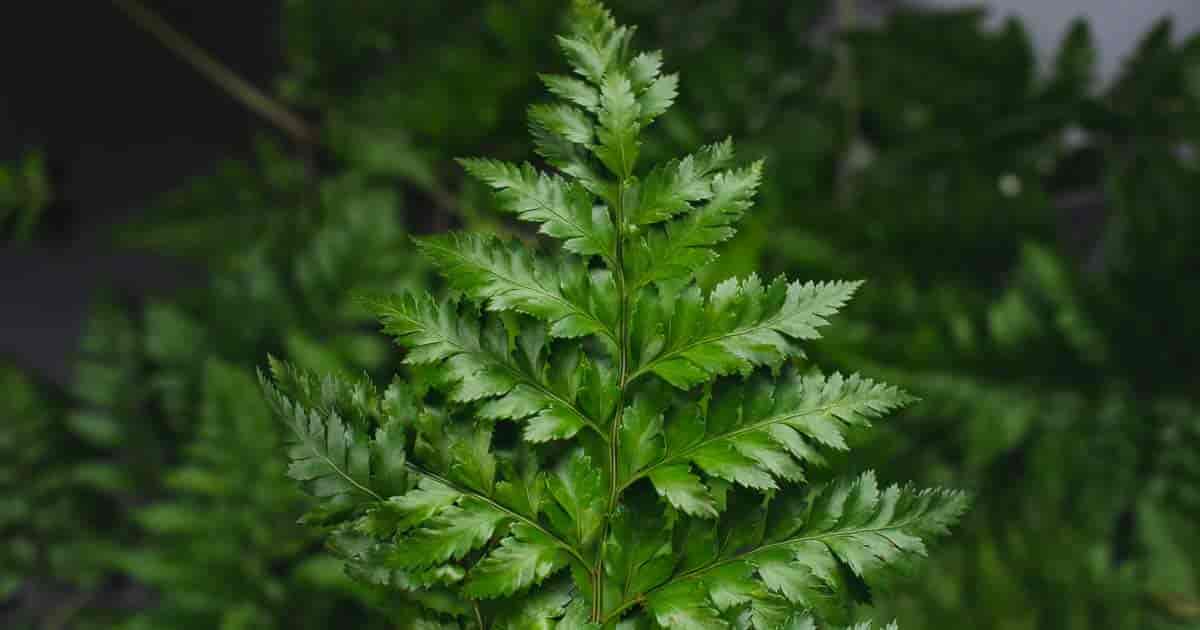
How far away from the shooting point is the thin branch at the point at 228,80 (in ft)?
2.53

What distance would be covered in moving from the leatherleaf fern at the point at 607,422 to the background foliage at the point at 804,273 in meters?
0.44

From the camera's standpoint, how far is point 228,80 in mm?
792

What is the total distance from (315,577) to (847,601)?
48cm

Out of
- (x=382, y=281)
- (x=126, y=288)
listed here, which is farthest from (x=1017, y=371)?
(x=126, y=288)

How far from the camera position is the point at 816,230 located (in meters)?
0.71

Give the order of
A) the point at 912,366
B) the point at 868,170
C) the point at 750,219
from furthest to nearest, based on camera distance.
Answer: the point at 868,170 → the point at 912,366 → the point at 750,219

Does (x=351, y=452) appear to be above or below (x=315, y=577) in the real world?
above

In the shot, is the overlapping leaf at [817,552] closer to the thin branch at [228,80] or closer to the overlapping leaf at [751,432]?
the overlapping leaf at [751,432]

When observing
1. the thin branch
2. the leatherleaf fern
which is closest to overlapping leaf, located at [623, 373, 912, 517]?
the leatherleaf fern

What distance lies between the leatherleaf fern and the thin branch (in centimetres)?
68

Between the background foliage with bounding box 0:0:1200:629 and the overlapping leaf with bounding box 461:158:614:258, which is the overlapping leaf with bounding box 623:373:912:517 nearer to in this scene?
the overlapping leaf with bounding box 461:158:614:258

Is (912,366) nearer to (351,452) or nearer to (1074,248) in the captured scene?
(1074,248)

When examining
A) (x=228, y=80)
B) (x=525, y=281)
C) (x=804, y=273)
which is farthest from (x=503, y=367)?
(x=228, y=80)

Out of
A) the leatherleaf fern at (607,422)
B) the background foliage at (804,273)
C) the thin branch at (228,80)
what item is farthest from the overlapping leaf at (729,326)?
the thin branch at (228,80)
